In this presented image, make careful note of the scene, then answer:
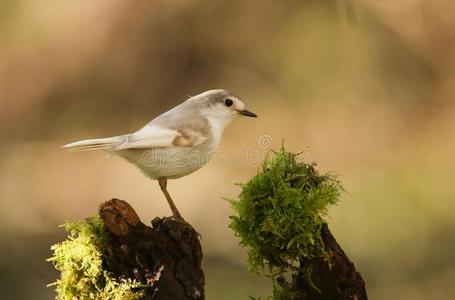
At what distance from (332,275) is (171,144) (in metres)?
1.17

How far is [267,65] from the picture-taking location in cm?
724

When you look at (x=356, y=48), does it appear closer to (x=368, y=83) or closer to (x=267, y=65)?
(x=368, y=83)

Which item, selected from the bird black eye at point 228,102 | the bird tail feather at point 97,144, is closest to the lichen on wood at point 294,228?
the bird tail feather at point 97,144

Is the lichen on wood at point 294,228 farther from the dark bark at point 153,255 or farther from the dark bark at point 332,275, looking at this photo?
the dark bark at point 153,255

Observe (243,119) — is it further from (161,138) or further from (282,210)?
(282,210)

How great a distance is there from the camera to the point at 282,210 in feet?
9.61

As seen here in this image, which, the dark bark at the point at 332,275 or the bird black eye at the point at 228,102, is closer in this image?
the dark bark at the point at 332,275

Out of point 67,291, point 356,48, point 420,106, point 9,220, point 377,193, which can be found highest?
point 356,48

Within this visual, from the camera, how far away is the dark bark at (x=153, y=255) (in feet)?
9.52

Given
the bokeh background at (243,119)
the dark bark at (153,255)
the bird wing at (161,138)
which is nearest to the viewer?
the dark bark at (153,255)

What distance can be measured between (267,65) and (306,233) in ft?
14.7

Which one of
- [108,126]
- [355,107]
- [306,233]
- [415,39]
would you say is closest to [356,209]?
[355,107]

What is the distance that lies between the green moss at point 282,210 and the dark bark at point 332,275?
0.04m

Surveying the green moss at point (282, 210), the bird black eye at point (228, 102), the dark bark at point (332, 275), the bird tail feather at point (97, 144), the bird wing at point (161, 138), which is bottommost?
the dark bark at point (332, 275)
